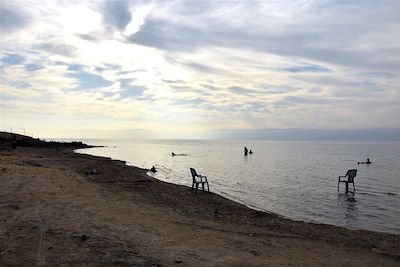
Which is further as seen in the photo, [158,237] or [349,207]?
[349,207]

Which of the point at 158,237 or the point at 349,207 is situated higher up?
the point at 158,237

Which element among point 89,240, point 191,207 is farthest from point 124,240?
point 191,207

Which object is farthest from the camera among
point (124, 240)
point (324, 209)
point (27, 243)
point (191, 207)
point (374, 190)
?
point (374, 190)

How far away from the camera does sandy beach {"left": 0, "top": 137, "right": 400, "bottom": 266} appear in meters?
7.29

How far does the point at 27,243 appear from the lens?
7762 millimetres

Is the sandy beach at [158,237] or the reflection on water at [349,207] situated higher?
the sandy beach at [158,237]

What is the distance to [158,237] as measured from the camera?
8.97m

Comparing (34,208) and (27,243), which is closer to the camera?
(27,243)

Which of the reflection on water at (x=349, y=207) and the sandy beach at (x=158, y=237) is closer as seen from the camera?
the sandy beach at (x=158, y=237)

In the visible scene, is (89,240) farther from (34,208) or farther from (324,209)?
(324,209)

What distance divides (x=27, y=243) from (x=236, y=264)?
14.4ft

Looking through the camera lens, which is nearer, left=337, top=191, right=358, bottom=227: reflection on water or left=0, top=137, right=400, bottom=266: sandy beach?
left=0, top=137, right=400, bottom=266: sandy beach

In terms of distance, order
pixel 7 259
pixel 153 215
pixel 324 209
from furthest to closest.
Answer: pixel 324 209 → pixel 153 215 → pixel 7 259

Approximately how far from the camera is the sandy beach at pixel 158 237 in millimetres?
7285
